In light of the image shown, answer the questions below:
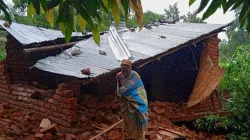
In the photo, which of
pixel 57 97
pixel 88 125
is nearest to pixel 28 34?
pixel 57 97

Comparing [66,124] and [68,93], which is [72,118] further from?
[68,93]

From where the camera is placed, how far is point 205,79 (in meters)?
6.80

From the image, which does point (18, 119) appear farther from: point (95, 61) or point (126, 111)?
point (126, 111)

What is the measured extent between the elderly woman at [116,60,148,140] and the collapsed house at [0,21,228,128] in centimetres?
56

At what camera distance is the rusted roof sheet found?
6.40 m

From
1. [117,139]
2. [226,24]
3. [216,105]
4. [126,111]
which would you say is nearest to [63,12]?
[126,111]

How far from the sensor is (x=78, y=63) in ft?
17.6

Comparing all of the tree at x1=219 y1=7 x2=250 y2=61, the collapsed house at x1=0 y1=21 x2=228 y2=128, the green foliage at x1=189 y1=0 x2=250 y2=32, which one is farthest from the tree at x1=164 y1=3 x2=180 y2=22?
the green foliage at x1=189 y1=0 x2=250 y2=32

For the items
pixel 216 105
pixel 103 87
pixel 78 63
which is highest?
pixel 78 63

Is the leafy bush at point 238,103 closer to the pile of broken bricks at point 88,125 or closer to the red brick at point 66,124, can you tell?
the pile of broken bricks at point 88,125

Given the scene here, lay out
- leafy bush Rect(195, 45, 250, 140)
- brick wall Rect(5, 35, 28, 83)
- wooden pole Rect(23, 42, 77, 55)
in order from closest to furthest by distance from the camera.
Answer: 1. wooden pole Rect(23, 42, 77, 55)
2. leafy bush Rect(195, 45, 250, 140)
3. brick wall Rect(5, 35, 28, 83)

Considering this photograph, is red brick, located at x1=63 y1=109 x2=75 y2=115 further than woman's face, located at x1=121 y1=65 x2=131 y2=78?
Yes

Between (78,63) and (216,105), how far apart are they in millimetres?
3494

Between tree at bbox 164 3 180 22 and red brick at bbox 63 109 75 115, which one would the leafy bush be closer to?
red brick at bbox 63 109 75 115
